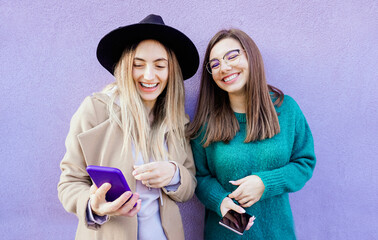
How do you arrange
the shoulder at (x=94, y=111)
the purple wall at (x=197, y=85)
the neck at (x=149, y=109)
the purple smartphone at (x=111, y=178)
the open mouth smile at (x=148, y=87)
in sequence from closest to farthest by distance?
the purple smartphone at (x=111, y=178) → the shoulder at (x=94, y=111) → the open mouth smile at (x=148, y=87) → the neck at (x=149, y=109) → the purple wall at (x=197, y=85)

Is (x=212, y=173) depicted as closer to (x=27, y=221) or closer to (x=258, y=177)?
(x=258, y=177)

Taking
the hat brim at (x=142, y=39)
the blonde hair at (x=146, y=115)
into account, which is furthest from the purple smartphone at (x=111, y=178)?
the hat brim at (x=142, y=39)

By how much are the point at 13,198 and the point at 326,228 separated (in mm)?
2391

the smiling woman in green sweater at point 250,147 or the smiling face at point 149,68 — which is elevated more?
the smiling face at point 149,68

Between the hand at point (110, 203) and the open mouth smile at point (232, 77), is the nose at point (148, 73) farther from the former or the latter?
the hand at point (110, 203)

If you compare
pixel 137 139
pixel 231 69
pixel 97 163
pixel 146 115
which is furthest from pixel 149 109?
pixel 231 69

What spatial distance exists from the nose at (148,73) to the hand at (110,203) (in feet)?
1.98

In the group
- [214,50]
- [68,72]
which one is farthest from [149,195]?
[68,72]

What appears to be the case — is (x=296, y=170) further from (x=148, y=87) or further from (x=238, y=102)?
(x=148, y=87)

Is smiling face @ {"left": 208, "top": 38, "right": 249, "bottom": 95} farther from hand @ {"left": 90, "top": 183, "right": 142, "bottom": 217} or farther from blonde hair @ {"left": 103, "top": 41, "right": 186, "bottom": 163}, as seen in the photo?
hand @ {"left": 90, "top": 183, "right": 142, "bottom": 217}

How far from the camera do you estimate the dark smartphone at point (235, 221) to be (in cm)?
130

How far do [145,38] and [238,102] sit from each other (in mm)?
689

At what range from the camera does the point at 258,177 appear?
1.39 metres

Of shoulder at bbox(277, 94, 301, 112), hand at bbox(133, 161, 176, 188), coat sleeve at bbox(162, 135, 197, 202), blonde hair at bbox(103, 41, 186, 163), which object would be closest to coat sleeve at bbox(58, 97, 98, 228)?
blonde hair at bbox(103, 41, 186, 163)
